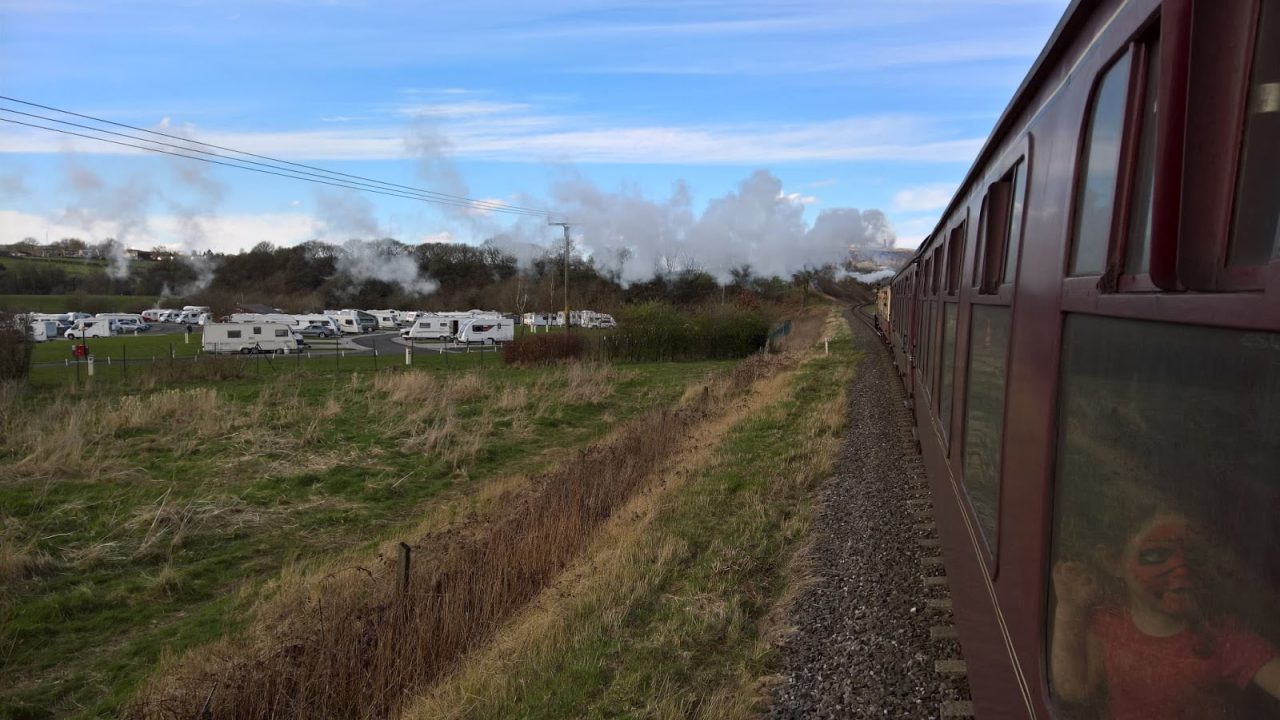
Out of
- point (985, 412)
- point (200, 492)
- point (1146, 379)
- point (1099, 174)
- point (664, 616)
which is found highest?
point (1099, 174)

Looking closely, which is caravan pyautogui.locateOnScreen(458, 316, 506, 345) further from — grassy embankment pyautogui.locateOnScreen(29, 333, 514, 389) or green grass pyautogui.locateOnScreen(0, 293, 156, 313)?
green grass pyautogui.locateOnScreen(0, 293, 156, 313)

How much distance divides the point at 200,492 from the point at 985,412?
1354 cm

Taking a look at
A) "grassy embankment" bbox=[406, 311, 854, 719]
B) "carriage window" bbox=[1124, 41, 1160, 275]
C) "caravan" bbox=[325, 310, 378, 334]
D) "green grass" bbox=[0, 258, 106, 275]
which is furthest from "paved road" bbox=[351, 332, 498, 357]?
"green grass" bbox=[0, 258, 106, 275]

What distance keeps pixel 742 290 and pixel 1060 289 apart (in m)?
60.2

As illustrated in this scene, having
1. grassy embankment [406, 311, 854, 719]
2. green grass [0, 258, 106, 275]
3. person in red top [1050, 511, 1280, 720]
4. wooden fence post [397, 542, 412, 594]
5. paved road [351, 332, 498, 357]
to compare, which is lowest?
paved road [351, 332, 498, 357]

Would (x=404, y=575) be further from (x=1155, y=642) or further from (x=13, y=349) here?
(x=13, y=349)

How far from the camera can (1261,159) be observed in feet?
3.65

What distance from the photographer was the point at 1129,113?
1.61m

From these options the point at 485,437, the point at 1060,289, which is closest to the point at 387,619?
the point at 1060,289

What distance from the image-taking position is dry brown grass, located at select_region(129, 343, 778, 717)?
5816 millimetres

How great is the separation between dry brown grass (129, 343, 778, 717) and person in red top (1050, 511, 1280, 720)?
17.3 feet

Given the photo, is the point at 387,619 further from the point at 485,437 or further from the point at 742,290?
the point at 742,290

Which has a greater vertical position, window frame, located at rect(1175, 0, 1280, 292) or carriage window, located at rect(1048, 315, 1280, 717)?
window frame, located at rect(1175, 0, 1280, 292)

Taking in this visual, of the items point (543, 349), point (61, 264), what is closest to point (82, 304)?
point (61, 264)
